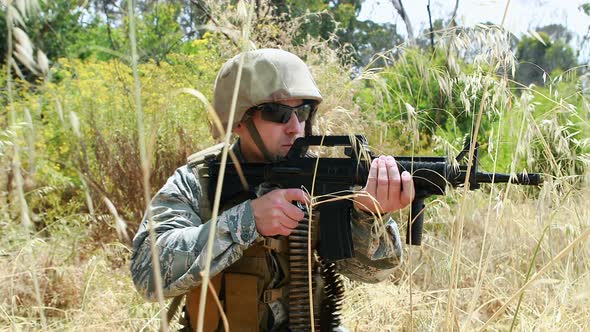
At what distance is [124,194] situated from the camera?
4.88 metres

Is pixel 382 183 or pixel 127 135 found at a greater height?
pixel 382 183

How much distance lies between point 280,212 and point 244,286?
38 cm

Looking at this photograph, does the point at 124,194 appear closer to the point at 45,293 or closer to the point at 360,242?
the point at 45,293

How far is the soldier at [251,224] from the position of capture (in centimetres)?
203

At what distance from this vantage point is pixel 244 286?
2.22 metres

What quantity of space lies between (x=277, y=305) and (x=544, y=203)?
100cm

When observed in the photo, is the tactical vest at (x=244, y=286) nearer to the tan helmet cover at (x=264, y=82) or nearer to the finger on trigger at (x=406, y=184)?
the tan helmet cover at (x=264, y=82)

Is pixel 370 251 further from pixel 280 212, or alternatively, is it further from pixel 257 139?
pixel 257 139

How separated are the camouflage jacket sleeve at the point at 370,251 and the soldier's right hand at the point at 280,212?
282 mm

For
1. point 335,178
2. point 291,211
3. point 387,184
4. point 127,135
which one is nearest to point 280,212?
point 291,211

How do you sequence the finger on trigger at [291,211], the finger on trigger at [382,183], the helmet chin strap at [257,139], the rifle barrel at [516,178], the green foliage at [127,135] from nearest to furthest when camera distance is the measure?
1. the rifle barrel at [516,178]
2. the finger on trigger at [382,183]
3. the finger on trigger at [291,211]
4. the helmet chin strap at [257,139]
5. the green foliage at [127,135]

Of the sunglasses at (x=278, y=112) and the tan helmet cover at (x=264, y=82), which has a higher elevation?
the tan helmet cover at (x=264, y=82)

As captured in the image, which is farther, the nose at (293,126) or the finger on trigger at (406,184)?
the nose at (293,126)

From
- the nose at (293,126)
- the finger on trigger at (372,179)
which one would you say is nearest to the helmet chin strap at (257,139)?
the nose at (293,126)
